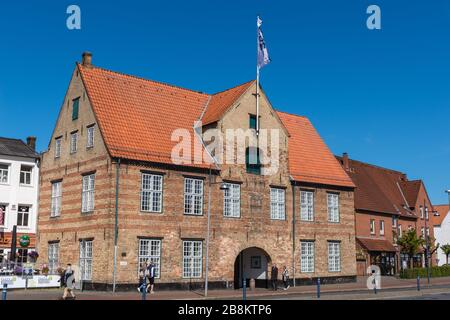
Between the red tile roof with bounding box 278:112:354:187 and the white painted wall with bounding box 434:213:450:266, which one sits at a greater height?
the red tile roof with bounding box 278:112:354:187

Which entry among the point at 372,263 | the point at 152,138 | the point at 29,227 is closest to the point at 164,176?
the point at 152,138

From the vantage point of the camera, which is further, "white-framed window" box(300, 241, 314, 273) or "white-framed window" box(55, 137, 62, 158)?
"white-framed window" box(300, 241, 314, 273)

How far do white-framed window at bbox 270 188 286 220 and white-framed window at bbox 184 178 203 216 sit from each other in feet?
20.0

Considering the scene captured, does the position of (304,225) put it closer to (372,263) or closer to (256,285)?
(256,285)

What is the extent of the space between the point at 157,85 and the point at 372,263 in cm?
2921

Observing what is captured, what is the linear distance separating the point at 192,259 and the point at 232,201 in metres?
4.94

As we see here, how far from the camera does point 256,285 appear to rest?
41344 mm

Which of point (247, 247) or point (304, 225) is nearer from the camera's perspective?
point (247, 247)

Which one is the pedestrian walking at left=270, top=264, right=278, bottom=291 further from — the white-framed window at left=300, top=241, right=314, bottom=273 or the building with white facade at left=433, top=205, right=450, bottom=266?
the building with white facade at left=433, top=205, right=450, bottom=266

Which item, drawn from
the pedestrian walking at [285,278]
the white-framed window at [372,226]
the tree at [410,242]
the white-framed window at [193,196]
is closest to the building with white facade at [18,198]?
the white-framed window at [193,196]

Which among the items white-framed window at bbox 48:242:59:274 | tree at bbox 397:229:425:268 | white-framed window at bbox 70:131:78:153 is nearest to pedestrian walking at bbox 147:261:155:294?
white-framed window at bbox 48:242:59:274

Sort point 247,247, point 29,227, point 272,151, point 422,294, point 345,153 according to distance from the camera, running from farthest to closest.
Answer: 1. point 345,153
2. point 29,227
3. point 272,151
4. point 247,247
5. point 422,294

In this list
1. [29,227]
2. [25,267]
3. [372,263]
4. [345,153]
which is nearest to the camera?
Result: [25,267]

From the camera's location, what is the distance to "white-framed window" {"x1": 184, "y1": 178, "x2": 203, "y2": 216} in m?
37.0
